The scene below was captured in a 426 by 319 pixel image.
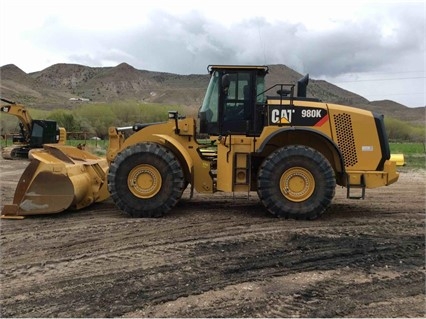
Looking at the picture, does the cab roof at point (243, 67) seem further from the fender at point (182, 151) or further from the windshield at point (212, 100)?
the fender at point (182, 151)

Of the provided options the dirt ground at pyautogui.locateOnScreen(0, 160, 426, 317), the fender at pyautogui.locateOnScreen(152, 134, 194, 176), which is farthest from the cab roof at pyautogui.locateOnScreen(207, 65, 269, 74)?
the dirt ground at pyautogui.locateOnScreen(0, 160, 426, 317)

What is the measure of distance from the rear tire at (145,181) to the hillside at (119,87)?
274ft

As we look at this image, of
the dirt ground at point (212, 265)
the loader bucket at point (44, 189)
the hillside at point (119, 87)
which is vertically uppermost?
the hillside at point (119, 87)

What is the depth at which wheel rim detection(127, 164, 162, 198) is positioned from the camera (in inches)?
287

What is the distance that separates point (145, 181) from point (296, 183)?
2.39 m

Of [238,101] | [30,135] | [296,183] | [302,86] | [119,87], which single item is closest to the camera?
[296,183]

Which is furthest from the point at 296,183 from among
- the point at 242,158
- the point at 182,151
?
the point at 182,151

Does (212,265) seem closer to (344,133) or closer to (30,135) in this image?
(344,133)

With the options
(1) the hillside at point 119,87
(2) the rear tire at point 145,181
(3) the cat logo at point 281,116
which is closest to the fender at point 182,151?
(2) the rear tire at point 145,181

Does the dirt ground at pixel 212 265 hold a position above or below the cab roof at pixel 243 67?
below

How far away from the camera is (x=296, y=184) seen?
23.4 ft

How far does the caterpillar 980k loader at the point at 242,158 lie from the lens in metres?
7.11

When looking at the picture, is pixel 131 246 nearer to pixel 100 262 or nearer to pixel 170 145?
pixel 100 262

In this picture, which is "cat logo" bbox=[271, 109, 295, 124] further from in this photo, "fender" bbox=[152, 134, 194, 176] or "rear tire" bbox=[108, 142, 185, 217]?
"rear tire" bbox=[108, 142, 185, 217]
